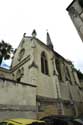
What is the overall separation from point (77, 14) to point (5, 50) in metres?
17.9

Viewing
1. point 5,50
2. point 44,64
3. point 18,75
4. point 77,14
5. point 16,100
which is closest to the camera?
point 77,14

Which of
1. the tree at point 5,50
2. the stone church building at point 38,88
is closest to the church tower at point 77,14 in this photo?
the stone church building at point 38,88

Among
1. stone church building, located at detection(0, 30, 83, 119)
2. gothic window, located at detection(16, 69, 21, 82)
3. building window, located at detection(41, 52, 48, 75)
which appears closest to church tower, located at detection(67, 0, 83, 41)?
stone church building, located at detection(0, 30, 83, 119)

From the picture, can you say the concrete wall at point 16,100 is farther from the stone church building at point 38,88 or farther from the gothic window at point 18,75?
the gothic window at point 18,75

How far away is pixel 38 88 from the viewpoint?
1563cm

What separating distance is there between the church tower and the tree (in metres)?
16.8

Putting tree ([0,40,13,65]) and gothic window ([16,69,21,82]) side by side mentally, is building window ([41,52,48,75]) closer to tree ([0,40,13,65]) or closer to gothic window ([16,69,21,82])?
gothic window ([16,69,21,82])

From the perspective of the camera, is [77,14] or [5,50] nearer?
[77,14]

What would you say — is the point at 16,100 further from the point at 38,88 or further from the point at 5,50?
the point at 5,50

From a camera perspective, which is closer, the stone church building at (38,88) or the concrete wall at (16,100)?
the concrete wall at (16,100)

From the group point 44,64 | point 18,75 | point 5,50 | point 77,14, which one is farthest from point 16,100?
point 5,50

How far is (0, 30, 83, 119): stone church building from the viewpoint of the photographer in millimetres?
11810

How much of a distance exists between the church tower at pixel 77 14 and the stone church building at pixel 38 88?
7.49 metres

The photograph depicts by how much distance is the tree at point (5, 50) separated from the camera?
2475cm
